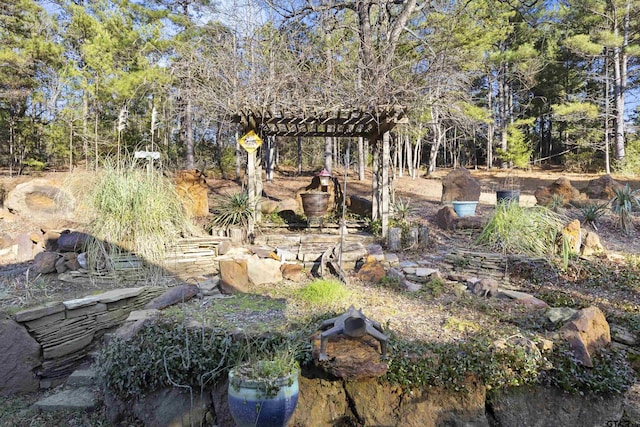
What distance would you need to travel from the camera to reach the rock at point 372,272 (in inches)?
169

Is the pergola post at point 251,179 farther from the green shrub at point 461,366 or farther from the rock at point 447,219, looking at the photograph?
the green shrub at point 461,366

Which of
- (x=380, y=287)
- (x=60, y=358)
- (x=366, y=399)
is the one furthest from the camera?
(x=380, y=287)

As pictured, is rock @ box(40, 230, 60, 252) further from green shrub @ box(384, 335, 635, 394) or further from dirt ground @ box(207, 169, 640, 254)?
dirt ground @ box(207, 169, 640, 254)

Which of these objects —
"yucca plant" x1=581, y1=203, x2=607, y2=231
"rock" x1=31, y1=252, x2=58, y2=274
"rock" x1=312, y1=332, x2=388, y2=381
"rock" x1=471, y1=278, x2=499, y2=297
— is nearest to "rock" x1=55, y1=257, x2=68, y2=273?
"rock" x1=31, y1=252, x2=58, y2=274

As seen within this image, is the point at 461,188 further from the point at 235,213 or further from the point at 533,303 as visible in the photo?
the point at 533,303

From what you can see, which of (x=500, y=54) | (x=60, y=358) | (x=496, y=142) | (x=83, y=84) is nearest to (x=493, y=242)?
(x=60, y=358)

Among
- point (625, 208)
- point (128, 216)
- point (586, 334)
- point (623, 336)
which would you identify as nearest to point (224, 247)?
point (128, 216)

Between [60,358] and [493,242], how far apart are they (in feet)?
17.1

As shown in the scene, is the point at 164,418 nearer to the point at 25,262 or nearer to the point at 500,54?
the point at 25,262

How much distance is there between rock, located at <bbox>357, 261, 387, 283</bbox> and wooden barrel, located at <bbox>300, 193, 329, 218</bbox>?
2.06 m

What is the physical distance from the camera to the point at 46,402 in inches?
110

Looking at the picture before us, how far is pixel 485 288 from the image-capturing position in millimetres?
3893

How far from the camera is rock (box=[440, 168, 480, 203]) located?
30.9 feet

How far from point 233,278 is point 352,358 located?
6.65 feet
